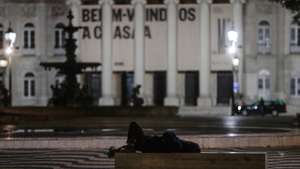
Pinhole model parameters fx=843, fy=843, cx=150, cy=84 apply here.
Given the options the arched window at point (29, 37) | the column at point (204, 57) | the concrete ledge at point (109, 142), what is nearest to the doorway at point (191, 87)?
the column at point (204, 57)

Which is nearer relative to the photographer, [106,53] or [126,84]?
[106,53]

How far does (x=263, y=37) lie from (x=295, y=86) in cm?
526

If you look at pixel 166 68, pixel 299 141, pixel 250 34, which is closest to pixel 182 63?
pixel 166 68

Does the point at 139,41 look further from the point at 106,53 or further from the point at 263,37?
the point at 263,37

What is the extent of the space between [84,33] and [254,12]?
603 inches

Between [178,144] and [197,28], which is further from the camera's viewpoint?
[197,28]

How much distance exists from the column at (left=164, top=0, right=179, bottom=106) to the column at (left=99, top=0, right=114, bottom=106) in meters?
5.04

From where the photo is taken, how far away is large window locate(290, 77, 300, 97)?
74.2 meters

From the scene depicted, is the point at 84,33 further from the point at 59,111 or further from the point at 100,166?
the point at 100,166

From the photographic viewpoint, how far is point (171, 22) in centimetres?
7238

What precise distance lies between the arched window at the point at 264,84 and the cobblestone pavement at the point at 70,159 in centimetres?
5428

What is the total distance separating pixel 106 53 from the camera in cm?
7331

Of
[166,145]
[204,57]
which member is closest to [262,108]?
[204,57]

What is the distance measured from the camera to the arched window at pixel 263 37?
75.4 meters
